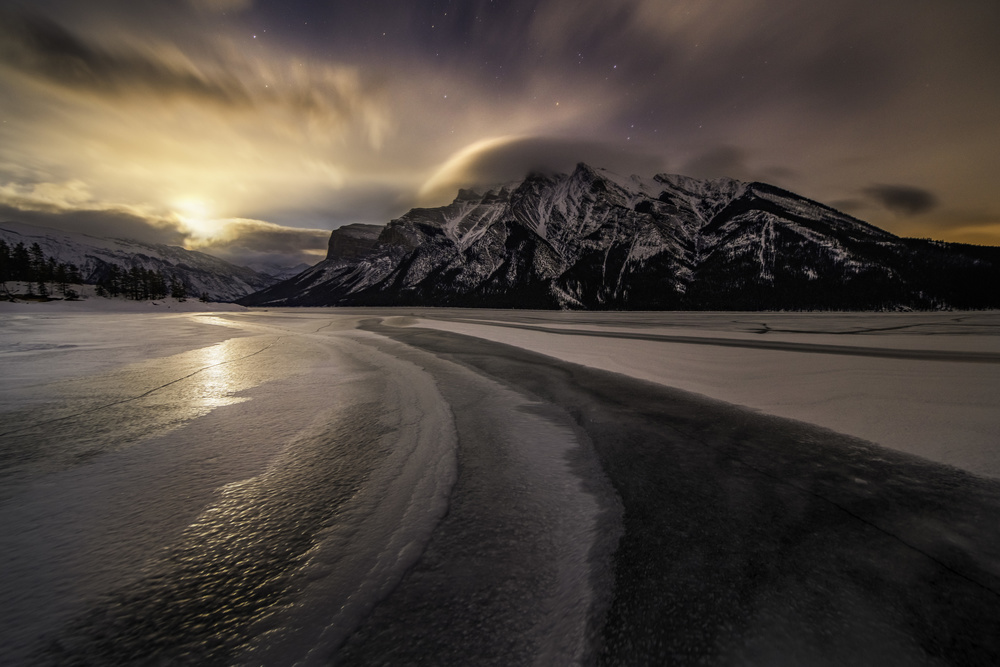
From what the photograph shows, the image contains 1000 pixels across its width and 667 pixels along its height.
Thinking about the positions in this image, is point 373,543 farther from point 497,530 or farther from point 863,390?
point 863,390

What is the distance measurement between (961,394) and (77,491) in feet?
52.3

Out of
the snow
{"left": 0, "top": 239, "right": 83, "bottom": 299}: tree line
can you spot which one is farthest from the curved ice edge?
{"left": 0, "top": 239, "right": 83, "bottom": 299}: tree line

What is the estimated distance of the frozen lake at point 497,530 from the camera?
8.02ft

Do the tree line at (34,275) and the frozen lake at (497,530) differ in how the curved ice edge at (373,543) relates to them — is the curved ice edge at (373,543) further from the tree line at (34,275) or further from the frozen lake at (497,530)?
the tree line at (34,275)

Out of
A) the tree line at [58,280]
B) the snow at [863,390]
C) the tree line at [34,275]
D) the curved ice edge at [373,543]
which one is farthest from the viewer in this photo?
the tree line at [58,280]

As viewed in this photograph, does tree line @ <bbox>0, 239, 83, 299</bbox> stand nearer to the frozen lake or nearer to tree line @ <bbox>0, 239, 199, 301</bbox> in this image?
tree line @ <bbox>0, 239, 199, 301</bbox>

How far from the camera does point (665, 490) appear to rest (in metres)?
4.51

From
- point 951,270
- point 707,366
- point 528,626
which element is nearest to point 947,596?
point 528,626

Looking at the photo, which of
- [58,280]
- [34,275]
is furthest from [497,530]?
[34,275]

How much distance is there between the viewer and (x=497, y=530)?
3.75m

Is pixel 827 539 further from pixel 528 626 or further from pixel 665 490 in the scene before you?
pixel 528 626

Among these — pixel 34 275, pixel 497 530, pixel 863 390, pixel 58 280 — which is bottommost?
pixel 497 530

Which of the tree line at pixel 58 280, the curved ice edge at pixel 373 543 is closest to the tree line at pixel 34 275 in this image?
the tree line at pixel 58 280

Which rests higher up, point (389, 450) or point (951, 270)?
point (951, 270)
